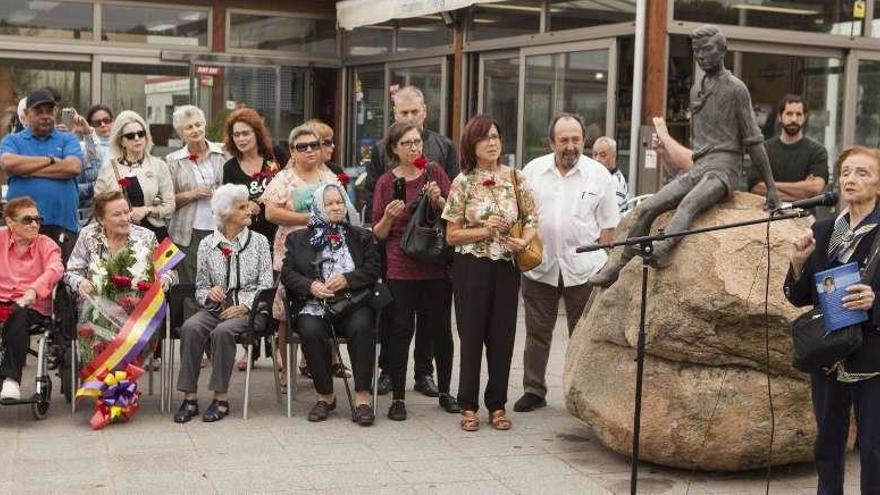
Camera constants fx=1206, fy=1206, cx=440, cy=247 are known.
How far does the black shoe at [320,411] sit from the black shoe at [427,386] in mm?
859

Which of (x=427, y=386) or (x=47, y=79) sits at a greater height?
(x=47, y=79)

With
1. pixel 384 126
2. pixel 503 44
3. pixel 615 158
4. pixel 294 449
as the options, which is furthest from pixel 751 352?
pixel 384 126

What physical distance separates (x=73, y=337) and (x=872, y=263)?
4.55 meters

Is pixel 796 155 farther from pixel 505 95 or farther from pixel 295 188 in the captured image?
pixel 505 95

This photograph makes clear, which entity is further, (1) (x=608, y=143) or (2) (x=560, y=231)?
(1) (x=608, y=143)

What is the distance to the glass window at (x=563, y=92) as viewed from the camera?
11953mm

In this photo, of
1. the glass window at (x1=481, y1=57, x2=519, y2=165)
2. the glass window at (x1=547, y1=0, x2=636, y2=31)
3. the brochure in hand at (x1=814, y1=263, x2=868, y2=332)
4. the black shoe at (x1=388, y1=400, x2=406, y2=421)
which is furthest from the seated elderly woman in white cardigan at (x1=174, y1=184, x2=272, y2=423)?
the glass window at (x1=481, y1=57, x2=519, y2=165)

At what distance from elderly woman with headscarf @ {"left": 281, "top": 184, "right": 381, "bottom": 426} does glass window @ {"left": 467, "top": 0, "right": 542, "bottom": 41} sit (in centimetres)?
627

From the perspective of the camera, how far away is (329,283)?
23.3 feet

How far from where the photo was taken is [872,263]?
4.70 m

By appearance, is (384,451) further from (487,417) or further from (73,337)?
(73,337)

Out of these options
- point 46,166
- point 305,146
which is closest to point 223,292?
point 305,146

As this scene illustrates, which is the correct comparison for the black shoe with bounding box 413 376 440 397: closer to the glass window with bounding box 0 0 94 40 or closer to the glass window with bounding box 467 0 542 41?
the glass window with bounding box 467 0 542 41

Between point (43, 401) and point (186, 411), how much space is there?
81 centimetres
